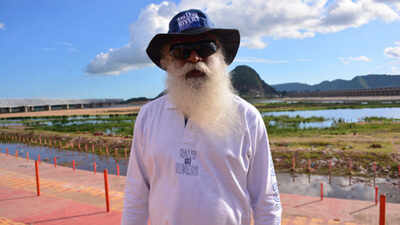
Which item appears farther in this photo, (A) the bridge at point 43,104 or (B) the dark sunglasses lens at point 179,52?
(A) the bridge at point 43,104

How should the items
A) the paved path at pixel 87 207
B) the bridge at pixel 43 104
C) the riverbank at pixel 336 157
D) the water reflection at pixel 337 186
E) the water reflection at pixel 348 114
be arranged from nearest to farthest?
the paved path at pixel 87 207 → the water reflection at pixel 337 186 → the riverbank at pixel 336 157 → the water reflection at pixel 348 114 → the bridge at pixel 43 104

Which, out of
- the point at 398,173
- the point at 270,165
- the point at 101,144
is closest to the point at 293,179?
the point at 398,173

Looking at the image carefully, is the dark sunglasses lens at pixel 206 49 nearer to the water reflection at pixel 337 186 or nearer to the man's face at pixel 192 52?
the man's face at pixel 192 52

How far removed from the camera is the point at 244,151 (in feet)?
5.32

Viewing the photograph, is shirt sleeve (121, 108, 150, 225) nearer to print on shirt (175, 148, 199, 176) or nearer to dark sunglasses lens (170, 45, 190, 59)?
print on shirt (175, 148, 199, 176)

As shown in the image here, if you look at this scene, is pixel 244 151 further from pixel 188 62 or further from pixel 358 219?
pixel 358 219

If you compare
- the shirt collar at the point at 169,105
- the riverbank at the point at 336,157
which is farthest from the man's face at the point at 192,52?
the riverbank at the point at 336,157

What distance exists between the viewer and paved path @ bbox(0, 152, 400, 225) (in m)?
5.84

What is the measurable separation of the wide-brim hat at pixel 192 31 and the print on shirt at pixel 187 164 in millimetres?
713

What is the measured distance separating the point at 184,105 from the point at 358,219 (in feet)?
23.7

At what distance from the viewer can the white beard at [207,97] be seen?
5.47ft

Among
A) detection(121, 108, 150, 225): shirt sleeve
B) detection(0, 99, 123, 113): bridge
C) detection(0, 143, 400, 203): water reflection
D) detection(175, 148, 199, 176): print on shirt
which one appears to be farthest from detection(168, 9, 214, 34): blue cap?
detection(0, 99, 123, 113): bridge

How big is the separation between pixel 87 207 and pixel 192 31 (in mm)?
5850

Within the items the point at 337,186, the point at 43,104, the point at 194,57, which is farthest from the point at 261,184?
the point at 43,104
